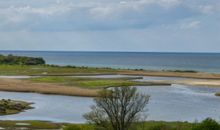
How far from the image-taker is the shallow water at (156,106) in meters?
60.5

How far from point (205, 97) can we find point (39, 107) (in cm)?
2690

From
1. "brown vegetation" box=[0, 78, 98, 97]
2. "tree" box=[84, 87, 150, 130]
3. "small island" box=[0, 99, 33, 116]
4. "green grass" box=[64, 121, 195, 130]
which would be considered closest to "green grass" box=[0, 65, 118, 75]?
"brown vegetation" box=[0, 78, 98, 97]

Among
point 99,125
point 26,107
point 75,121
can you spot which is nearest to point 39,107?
point 26,107

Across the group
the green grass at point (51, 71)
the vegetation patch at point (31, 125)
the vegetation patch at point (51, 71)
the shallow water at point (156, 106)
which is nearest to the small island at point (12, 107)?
the shallow water at point (156, 106)

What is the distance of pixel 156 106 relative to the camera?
229ft

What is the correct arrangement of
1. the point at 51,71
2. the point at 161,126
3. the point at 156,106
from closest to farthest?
the point at 161,126
the point at 156,106
the point at 51,71

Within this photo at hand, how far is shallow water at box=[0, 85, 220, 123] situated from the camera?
6053 cm

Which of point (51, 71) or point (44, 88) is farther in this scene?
point (51, 71)

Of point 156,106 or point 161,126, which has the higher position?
point 156,106

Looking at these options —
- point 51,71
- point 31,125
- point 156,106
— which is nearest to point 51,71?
point 51,71

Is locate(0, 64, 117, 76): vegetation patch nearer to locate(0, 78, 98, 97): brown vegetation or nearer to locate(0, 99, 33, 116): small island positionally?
locate(0, 78, 98, 97): brown vegetation

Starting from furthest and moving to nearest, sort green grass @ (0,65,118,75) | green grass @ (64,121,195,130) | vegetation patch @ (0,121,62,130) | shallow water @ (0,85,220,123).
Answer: green grass @ (0,65,118,75) < shallow water @ (0,85,220,123) < vegetation patch @ (0,121,62,130) < green grass @ (64,121,195,130)

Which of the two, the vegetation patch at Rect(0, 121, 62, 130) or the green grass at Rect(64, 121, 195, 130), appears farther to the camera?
the vegetation patch at Rect(0, 121, 62, 130)

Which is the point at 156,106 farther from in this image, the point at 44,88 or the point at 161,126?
the point at 44,88
